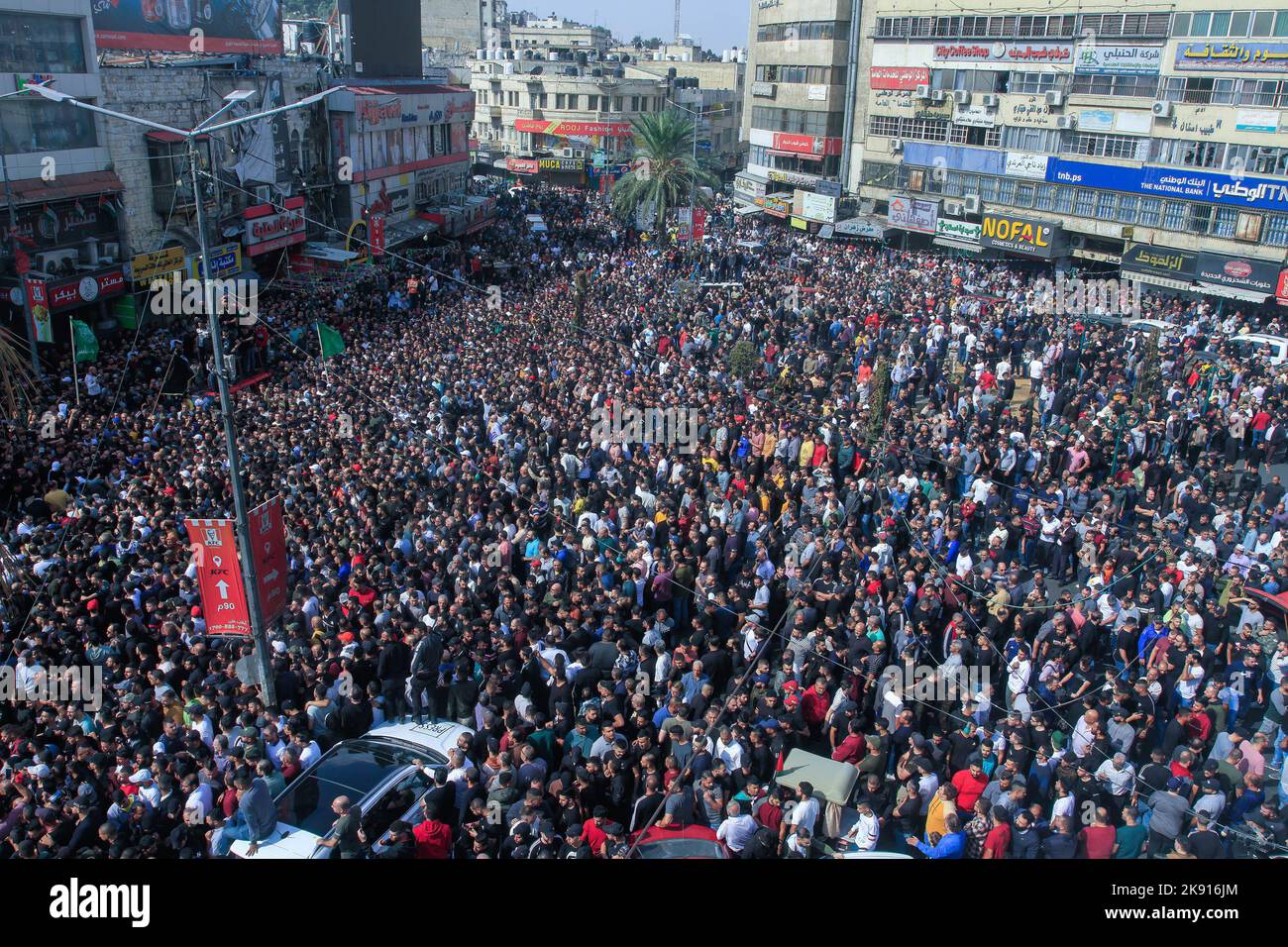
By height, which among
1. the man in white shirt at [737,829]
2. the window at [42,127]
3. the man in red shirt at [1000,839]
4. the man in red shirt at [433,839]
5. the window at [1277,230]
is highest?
the window at [42,127]

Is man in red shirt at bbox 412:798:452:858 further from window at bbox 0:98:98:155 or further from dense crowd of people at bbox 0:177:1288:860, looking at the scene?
window at bbox 0:98:98:155

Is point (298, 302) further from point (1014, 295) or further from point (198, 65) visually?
point (1014, 295)

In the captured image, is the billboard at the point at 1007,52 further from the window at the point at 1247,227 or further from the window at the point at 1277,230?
the window at the point at 1277,230

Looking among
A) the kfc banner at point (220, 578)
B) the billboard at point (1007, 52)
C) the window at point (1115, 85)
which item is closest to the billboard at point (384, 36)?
the billboard at point (1007, 52)

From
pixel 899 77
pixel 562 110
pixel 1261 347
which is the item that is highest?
pixel 899 77

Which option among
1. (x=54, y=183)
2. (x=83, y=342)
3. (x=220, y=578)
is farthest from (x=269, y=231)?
(x=220, y=578)

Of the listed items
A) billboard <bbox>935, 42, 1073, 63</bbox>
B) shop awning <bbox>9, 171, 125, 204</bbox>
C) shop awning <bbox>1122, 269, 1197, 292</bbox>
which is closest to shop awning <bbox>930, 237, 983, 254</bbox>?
shop awning <bbox>1122, 269, 1197, 292</bbox>

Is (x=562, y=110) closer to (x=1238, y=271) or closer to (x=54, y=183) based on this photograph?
(x=54, y=183)
